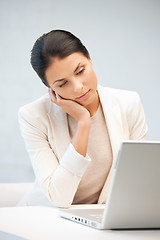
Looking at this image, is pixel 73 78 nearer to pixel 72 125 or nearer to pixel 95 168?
pixel 72 125

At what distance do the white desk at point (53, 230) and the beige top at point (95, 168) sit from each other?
0.67m

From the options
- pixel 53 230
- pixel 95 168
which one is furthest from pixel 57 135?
pixel 53 230

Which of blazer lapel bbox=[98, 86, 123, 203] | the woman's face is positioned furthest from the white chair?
the woman's face

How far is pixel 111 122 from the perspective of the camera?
204 centimetres

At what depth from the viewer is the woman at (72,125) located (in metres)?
1.81

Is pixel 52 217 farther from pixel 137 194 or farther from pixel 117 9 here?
pixel 117 9

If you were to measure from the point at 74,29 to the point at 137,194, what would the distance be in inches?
133

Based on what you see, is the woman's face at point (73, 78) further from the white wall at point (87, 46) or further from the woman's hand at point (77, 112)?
the white wall at point (87, 46)

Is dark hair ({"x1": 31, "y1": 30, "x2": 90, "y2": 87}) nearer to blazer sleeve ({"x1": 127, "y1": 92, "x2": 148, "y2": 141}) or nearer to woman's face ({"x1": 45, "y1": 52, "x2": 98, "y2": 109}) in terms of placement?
woman's face ({"x1": 45, "y1": 52, "x2": 98, "y2": 109})

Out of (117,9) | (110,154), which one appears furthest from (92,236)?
(117,9)

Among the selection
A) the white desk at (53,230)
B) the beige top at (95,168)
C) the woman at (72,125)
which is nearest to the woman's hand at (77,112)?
the woman at (72,125)

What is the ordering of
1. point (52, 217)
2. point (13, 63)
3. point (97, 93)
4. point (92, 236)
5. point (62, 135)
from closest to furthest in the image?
Answer: point (92, 236)
point (52, 217)
point (62, 135)
point (97, 93)
point (13, 63)

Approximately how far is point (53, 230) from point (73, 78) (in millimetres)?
876

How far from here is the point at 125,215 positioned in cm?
113
